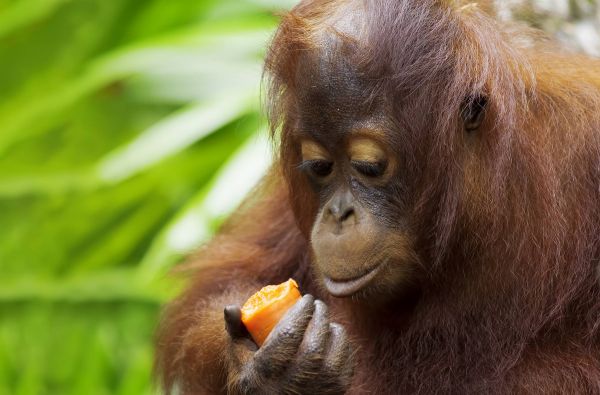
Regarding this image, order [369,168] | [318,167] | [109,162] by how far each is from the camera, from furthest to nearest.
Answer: [109,162], [318,167], [369,168]

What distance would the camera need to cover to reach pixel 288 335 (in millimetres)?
3008

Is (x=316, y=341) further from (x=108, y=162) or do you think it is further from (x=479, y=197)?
(x=108, y=162)

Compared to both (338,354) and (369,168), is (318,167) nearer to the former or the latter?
(369,168)

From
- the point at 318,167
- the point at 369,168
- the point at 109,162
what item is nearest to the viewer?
the point at 369,168

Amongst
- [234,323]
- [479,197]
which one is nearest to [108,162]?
[234,323]

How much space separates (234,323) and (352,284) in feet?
1.27

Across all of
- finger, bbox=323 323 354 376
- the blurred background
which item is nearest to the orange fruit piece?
finger, bbox=323 323 354 376

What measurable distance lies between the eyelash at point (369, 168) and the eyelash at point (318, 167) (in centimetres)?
10

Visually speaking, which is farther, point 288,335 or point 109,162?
point 109,162

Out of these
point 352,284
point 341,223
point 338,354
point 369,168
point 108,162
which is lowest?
point 108,162

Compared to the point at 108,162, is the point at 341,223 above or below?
above

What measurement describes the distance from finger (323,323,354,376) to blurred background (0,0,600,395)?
154 cm

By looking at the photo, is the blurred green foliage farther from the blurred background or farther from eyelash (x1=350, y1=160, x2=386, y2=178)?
eyelash (x1=350, y1=160, x2=386, y2=178)

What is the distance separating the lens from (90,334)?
6309 mm
